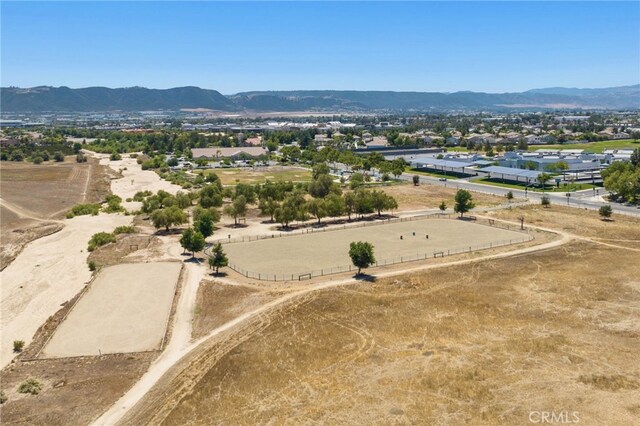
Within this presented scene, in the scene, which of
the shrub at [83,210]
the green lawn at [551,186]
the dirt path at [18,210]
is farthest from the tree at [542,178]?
the dirt path at [18,210]

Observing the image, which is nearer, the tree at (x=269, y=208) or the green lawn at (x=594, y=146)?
the tree at (x=269, y=208)

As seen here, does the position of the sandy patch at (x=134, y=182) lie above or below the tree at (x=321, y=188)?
below

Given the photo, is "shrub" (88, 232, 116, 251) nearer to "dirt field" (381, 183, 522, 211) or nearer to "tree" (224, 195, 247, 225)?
"tree" (224, 195, 247, 225)

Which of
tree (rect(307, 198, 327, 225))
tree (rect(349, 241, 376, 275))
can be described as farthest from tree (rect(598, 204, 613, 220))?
tree (rect(349, 241, 376, 275))

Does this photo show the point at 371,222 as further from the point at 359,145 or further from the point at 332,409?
the point at 359,145

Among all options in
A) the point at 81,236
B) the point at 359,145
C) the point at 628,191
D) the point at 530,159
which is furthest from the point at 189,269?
the point at 359,145

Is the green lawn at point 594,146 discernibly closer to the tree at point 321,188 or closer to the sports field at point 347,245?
the tree at point 321,188
